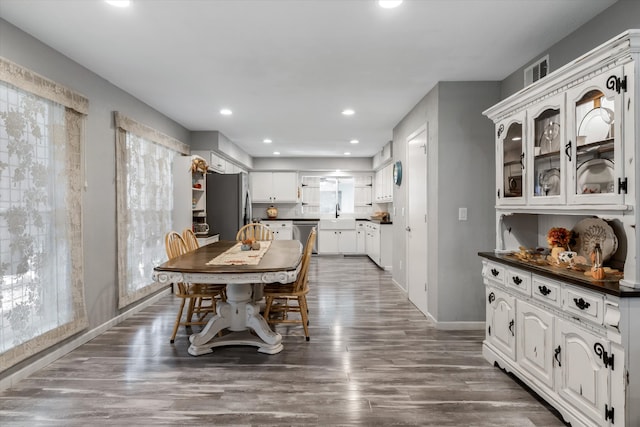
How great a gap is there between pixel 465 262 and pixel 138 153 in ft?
12.8

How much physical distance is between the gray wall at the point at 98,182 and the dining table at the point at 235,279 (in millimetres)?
908

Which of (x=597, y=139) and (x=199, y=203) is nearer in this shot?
(x=597, y=139)

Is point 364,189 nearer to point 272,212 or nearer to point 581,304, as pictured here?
point 272,212

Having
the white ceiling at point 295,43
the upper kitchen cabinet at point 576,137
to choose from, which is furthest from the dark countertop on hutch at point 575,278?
A: the white ceiling at point 295,43

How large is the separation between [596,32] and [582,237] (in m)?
1.38

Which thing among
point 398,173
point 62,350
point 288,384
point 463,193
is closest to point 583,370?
point 288,384

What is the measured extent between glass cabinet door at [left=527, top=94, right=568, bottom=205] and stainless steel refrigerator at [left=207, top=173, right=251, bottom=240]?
4.44 metres

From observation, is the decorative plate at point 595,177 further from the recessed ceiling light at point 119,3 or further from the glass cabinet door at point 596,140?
the recessed ceiling light at point 119,3

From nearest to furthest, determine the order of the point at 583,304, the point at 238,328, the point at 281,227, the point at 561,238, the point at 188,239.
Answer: the point at 583,304 → the point at 561,238 → the point at 238,328 → the point at 188,239 → the point at 281,227

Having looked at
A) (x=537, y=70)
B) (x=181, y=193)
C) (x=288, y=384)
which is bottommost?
(x=288, y=384)

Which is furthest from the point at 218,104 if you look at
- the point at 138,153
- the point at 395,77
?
the point at 395,77

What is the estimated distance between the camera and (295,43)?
2775 millimetres

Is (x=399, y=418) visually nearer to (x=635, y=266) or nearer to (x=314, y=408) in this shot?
(x=314, y=408)

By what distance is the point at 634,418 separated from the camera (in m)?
1.63
